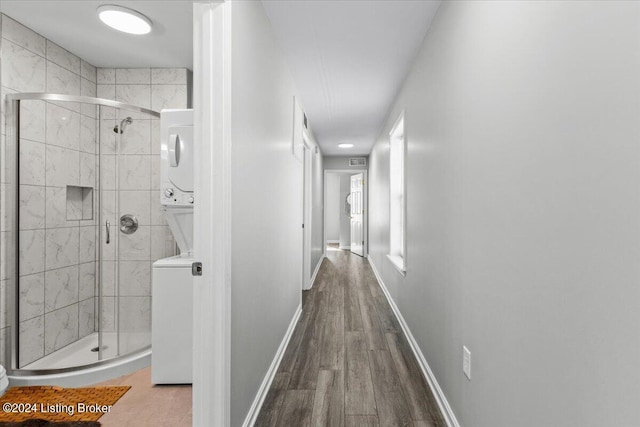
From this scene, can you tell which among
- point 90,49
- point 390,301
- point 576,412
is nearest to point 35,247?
point 90,49

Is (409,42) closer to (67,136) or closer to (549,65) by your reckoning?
(549,65)

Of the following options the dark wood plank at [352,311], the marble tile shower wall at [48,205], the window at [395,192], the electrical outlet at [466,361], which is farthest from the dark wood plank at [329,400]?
the window at [395,192]

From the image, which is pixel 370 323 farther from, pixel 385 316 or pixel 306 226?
pixel 306 226

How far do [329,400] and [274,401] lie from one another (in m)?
0.33

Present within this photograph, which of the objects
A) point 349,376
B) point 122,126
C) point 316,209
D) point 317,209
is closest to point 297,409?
point 349,376

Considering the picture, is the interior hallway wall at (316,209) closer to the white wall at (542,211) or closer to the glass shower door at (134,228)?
the glass shower door at (134,228)

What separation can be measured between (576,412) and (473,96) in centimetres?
122

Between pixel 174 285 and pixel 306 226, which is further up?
pixel 306 226

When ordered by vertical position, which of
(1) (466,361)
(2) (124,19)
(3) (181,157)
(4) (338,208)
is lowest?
(1) (466,361)

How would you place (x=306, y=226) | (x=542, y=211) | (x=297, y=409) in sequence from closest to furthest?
(x=542, y=211) < (x=297, y=409) < (x=306, y=226)

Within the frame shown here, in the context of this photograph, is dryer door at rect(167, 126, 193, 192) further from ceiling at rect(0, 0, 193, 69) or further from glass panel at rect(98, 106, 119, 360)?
ceiling at rect(0, 0, 193, 69)

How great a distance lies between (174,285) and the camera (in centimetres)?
223

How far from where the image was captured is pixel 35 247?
239 cm

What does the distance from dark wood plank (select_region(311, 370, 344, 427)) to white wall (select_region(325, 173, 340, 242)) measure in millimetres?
8680
